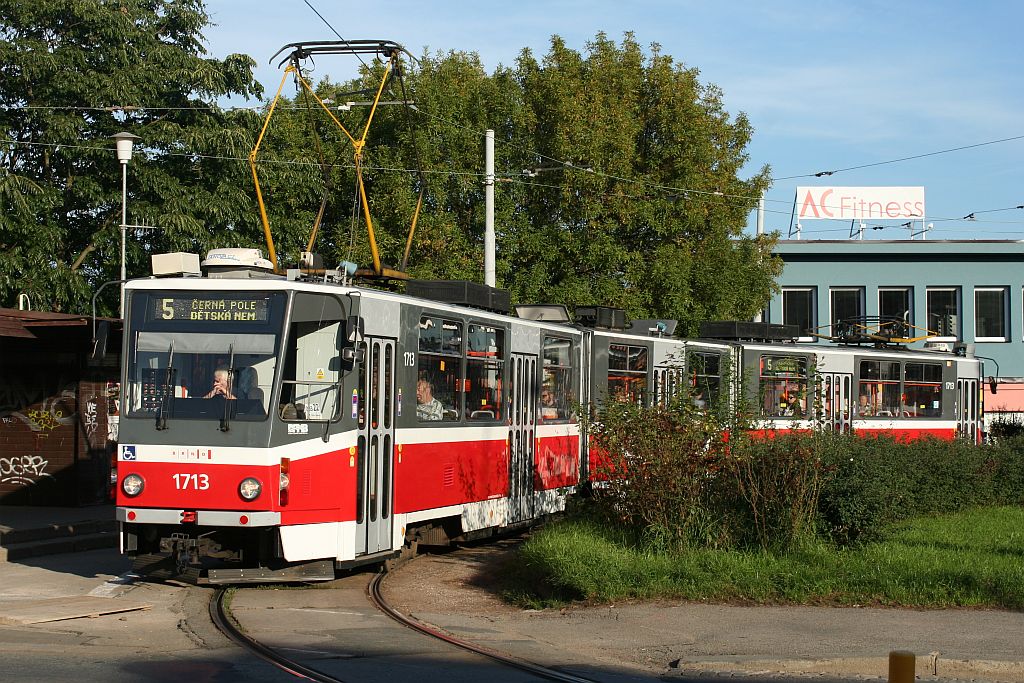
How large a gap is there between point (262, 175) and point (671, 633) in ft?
79.7

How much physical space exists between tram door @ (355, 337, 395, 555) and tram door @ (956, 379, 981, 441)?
1999cm

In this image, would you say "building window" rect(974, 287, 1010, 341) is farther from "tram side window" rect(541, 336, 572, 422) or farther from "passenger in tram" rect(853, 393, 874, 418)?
"tram side window" rect(541, 336, 572, 422)

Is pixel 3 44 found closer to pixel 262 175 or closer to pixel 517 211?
pixel 262 175

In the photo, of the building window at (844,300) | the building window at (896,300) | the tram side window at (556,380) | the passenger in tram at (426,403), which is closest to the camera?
the passenger in tram at (426,403)

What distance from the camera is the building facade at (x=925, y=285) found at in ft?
172

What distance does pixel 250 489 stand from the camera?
12195 mm

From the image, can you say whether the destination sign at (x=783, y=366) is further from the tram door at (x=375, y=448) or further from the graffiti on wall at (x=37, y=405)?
the graffiti on wall at (x=37, y=405)

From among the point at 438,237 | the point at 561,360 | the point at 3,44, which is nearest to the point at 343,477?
the point at 561,360

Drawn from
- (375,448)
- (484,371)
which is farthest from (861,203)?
(375,448)

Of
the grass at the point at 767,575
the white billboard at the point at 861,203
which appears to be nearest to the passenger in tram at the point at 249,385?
the grass at the point at 767,575

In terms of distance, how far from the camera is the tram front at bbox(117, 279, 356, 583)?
12258mm

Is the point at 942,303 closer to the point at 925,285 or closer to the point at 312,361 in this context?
the point at 925,285

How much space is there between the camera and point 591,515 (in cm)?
1512

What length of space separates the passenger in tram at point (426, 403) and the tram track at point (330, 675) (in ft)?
7.91
